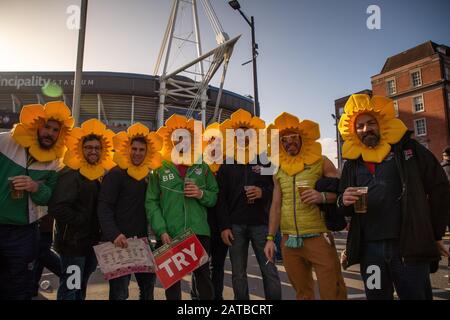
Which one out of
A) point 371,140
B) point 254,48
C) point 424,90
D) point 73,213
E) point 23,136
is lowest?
point 73,213

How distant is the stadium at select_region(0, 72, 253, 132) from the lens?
25312mm

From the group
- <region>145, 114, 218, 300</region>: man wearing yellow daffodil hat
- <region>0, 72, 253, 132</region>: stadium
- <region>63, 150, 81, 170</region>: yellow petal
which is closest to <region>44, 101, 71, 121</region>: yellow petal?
<region>63, 150, 81, 170</region>: yellow petal

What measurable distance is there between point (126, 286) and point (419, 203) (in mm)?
2875

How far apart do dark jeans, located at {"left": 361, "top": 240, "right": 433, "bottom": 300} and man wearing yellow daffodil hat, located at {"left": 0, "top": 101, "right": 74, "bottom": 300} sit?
3.12 m

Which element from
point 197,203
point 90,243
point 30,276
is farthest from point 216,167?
point 30,276

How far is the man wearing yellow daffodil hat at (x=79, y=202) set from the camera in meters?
3.08

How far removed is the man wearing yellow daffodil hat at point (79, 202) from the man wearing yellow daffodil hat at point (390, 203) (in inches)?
102

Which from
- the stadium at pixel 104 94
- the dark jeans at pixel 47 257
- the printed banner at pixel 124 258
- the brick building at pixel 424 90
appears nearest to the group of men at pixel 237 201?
the printed banner at pixel 124 258

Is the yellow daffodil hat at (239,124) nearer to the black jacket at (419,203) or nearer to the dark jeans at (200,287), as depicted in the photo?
the dark jeans at (200,287)

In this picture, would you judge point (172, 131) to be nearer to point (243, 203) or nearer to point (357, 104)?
point (243, 203)

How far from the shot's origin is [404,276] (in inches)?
93.0

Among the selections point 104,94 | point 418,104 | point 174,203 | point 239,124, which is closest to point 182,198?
point 174,203

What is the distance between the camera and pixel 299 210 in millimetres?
2994
